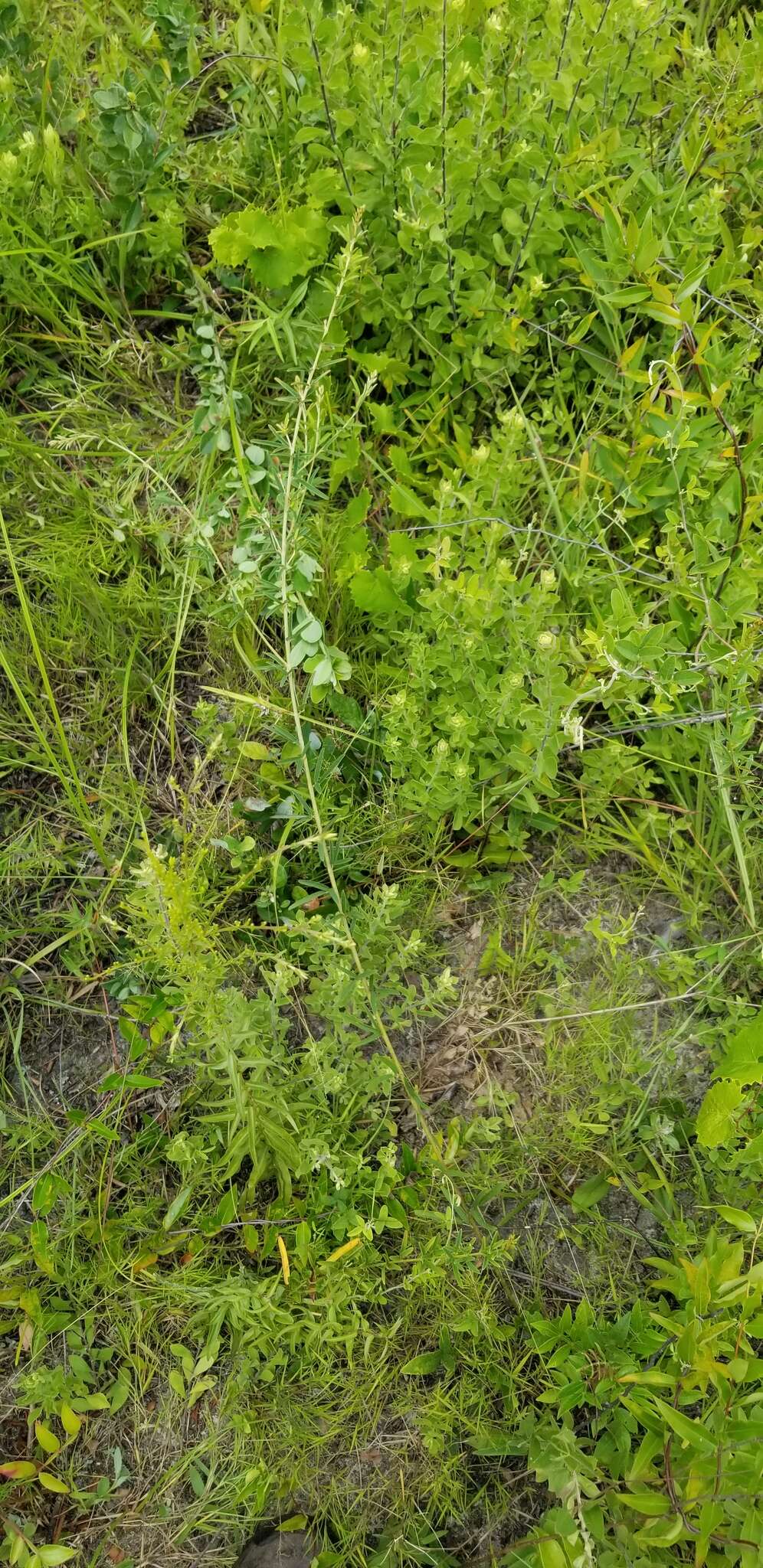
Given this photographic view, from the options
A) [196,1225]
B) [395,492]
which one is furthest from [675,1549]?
[395,492]

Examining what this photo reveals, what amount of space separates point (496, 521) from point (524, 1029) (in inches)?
50.2

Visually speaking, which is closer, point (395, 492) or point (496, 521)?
point (496, 521)

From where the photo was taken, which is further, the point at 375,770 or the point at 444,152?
the point at 375,770

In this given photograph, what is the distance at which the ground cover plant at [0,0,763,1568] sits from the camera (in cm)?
213

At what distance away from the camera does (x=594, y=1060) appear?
2336mm

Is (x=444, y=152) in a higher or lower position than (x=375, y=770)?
higher

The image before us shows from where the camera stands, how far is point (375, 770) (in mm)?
2504

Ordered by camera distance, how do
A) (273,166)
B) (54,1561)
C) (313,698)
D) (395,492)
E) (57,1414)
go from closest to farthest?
1. (54,1561)
2. (57,1414)
3. (313,698)
4. (395,492)
5. (273,166)

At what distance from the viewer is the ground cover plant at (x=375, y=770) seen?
213cm

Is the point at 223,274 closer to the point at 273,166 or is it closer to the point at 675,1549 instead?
the point at 273,166

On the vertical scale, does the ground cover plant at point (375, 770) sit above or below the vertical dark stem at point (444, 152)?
below

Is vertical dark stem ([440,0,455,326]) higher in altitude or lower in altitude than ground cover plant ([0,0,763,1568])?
higher

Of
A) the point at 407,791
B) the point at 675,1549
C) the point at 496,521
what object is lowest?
the point at 675,1549

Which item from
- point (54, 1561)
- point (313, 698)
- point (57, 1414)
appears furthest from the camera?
point (313, 698)
